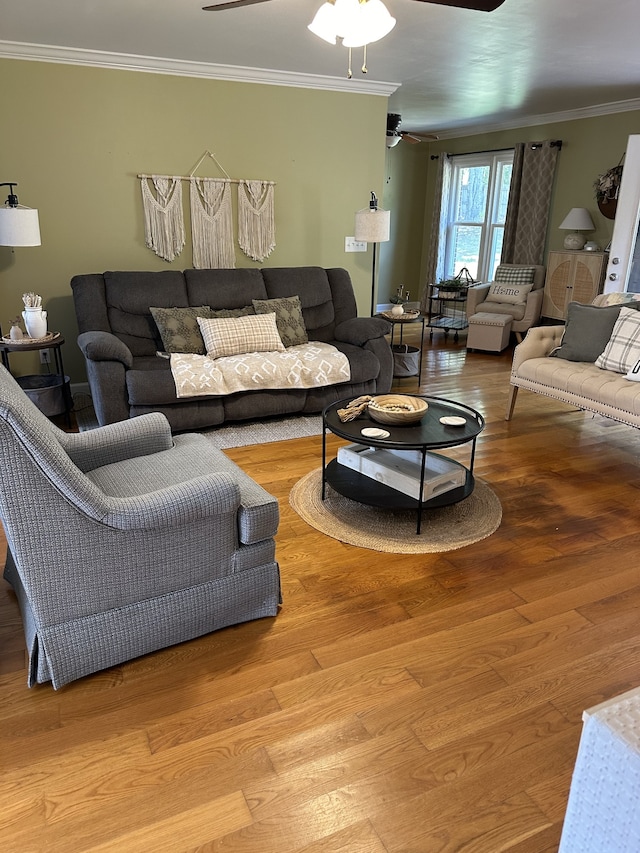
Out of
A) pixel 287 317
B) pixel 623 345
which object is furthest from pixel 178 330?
pixel 623 345

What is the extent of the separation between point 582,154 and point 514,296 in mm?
1616

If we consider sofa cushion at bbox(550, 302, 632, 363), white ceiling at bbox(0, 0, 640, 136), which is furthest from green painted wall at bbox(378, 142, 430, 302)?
sofa cushion at bbox(550, 302, 632, 363)

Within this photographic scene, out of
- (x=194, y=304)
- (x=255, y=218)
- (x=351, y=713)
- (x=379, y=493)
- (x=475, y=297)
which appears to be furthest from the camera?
(x=475, y=297)

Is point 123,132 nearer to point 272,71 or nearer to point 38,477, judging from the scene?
point 272,71

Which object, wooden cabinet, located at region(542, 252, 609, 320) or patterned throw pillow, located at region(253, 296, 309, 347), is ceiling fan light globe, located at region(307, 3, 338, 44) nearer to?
patterned throw pillow, located at region(253, 296, 309, 347)

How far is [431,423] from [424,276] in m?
6.54

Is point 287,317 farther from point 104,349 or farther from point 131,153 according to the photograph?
point 131,153

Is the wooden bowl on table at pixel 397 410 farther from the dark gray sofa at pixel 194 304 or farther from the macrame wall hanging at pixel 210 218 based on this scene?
the macrame wall hanging at pixel 210 218

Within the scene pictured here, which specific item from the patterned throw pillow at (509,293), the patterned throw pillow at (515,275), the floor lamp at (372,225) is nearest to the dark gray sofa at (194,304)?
the floor lamp at (372,225)

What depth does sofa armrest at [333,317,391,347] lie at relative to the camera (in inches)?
173

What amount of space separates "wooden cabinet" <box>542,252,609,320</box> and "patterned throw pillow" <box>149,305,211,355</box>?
13.6 ft

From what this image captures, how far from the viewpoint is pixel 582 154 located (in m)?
6.50

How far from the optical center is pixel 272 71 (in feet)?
15.1

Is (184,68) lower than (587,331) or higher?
higher
